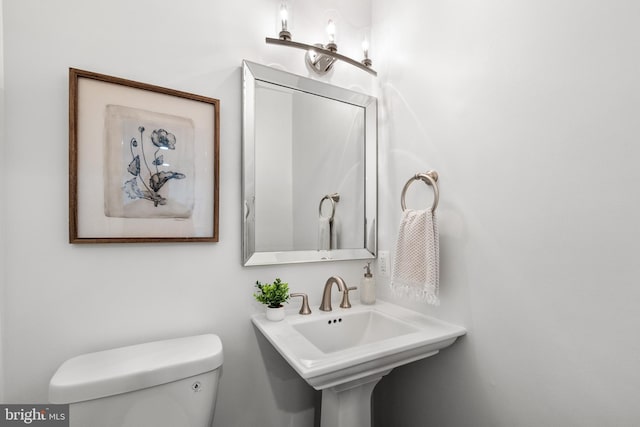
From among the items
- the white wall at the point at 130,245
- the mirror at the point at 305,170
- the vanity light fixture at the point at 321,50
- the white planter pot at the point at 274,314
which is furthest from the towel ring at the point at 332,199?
the vanity light fixture at the point at 321,50

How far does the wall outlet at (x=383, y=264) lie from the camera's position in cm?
145

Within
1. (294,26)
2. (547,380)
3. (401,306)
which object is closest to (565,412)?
(547,380)

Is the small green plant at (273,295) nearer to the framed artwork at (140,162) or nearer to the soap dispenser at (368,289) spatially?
the framed artwork at (140,162)

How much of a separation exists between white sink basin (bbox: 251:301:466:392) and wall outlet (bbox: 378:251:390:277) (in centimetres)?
15

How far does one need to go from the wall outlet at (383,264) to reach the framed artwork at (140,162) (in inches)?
32.0

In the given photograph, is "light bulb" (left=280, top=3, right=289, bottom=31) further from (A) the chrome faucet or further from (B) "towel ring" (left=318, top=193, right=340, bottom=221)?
(A) the chrome faucet

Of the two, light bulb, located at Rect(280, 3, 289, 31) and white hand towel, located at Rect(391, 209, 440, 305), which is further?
light bulb, located at Rect(280, 3, 289, 31)

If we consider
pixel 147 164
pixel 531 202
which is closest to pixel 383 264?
pixel 531 202

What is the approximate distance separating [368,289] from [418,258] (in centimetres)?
38

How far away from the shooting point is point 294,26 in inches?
51.9

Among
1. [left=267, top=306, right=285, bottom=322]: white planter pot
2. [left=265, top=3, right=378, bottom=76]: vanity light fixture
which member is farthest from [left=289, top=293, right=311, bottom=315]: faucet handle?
[left=265, top=3, right=378, bottom=76]: vanity light fixture

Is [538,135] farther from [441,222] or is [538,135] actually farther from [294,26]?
[294,26]

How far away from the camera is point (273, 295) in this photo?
1153mm

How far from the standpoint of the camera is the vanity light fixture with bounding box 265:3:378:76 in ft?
3.86
